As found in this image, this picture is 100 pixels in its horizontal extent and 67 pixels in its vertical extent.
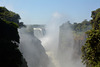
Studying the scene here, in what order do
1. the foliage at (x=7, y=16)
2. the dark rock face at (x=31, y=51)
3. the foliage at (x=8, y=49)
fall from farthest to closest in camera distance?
the dark rock face at (x=31, y=51) < the foliage at (x=7, y=16) < the foliage at (x=8, y=49)

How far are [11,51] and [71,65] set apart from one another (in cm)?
6415

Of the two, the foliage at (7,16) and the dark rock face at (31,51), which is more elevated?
the foliage at (7,16)

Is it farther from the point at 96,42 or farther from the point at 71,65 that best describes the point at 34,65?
the point at 96,42

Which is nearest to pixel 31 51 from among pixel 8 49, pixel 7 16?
pixel 7 16

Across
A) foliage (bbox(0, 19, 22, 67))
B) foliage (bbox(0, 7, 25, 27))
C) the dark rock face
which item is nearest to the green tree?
foliage (bbox(0, 19, 22, 67))

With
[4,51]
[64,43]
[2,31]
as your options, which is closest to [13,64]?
[4,51]

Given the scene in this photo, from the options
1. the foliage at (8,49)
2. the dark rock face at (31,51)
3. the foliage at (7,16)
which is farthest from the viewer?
the dark rock face at (31,51)

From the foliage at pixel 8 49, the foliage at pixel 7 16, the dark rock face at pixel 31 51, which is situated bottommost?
the dark rock face at pixel 31 51

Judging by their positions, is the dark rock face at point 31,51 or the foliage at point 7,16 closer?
the foliage at point 7,16

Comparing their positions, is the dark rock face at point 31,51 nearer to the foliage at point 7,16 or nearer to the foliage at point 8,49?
the foliage at point 7,16

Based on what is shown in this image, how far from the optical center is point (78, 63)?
73.1 m

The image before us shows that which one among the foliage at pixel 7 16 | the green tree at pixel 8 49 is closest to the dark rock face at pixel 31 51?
the foliage at pixel 7 16

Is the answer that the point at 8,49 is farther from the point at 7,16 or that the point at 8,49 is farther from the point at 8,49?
the point at 7,16

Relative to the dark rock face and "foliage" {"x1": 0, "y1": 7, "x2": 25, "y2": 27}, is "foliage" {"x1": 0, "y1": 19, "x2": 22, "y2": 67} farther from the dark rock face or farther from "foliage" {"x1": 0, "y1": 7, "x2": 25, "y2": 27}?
the dark rock face
